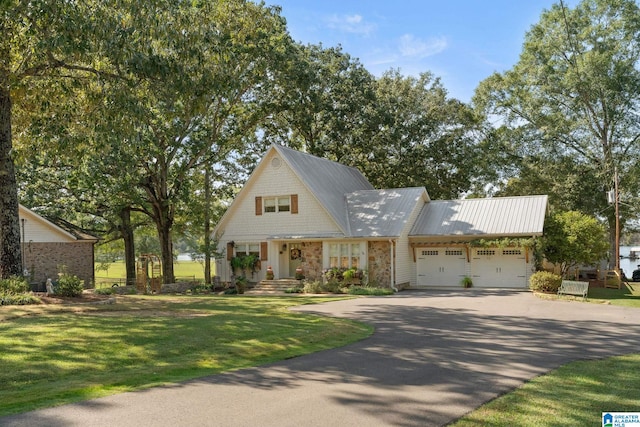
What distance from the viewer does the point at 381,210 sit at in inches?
1084

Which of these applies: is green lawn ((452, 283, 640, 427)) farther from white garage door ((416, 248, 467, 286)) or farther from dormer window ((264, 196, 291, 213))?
dormer window ((264, 196, 291, 213))

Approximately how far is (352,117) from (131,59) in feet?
77.0

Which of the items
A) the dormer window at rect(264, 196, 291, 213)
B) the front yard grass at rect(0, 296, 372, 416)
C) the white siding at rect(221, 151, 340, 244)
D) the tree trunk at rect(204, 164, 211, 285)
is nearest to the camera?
the front yard grass at rect(0, 296, 372, 416)

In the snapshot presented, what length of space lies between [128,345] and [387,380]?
5.00 meters

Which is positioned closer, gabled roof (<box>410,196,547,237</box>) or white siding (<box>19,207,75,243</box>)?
gabled roof (<box>410,196,547,237</box>)

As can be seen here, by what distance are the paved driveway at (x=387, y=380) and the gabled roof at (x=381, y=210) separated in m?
11.0

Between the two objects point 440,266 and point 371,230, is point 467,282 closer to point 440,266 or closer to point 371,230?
point 440,266

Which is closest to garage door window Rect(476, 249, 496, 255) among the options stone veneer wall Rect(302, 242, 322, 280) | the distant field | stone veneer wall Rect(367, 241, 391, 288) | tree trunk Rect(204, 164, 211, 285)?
stone veneer wall Rect(367, 241, 391, 288)

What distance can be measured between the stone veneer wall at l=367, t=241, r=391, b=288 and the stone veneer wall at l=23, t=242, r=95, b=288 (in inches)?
637

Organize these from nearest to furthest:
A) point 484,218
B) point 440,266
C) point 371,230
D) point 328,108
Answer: point 371,230 < point 484,218 < point 440,266 < point 328,108

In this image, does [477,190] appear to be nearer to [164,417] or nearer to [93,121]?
[93,121]

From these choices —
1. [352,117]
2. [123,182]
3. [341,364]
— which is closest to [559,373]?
[341,364]

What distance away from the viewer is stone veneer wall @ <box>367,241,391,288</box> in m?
25.2

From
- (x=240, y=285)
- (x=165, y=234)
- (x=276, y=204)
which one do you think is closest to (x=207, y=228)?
(x=165, y=234)
